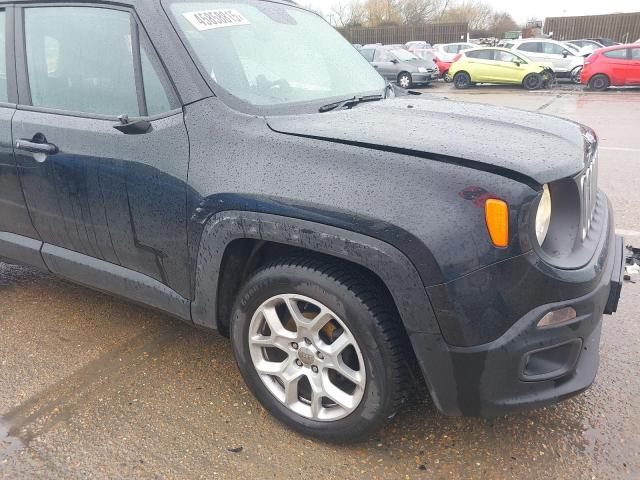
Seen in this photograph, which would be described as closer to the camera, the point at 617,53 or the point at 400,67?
the point at 617,53

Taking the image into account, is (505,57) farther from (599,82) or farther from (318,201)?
(318,201)

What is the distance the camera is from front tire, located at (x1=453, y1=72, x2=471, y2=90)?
20.4 meters

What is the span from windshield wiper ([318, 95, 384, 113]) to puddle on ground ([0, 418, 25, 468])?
6.38 ft

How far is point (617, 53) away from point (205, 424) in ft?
63.7

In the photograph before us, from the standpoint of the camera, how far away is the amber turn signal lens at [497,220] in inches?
69.9

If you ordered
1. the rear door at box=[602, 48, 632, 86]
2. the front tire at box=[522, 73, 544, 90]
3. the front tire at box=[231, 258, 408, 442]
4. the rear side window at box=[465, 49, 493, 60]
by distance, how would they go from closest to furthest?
the front tire at box=[231, 258, 408, 442] → the rear door at box=[602, 48, 632, 86] → the front tire at box=[522, 73, 544, 90] → the rear side window at box=[465, 49, 493, 60]

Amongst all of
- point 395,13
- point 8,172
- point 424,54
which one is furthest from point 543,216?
point 395,13

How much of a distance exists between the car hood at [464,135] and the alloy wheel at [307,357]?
26.2 inches

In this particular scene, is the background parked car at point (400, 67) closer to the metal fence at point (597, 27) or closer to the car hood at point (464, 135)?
the car hood at point (464, 135)

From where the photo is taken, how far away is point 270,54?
2.75 meters

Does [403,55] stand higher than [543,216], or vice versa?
[403,55]

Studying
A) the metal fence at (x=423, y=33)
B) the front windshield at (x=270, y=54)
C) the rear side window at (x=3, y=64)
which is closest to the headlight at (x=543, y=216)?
the front windshield at (x=270, y=54)

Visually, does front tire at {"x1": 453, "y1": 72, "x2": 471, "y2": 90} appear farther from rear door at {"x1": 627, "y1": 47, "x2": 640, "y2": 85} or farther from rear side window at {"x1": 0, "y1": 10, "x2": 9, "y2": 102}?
rear side window at {"x1": 0, "y1": 10, "x2": 9, "y2": 102}

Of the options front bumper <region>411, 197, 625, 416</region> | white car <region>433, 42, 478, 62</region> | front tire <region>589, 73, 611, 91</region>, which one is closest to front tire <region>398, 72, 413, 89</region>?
white car <region>433, 42, 478, 62</region>
